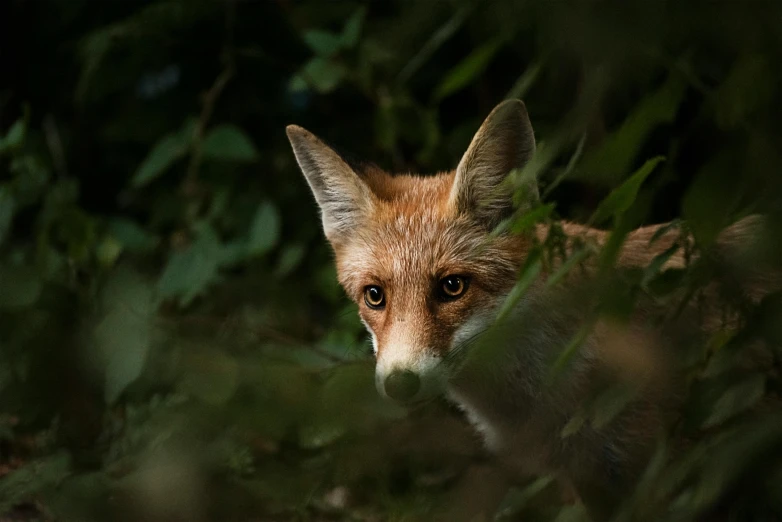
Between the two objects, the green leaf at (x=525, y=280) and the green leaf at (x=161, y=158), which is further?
the green leaf at (x=161, y=158)

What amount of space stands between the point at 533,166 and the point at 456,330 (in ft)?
3.23

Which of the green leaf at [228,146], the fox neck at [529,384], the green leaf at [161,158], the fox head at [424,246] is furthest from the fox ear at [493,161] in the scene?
the green leaf at [161,158]

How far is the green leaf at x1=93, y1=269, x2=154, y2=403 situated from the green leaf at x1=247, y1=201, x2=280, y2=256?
44.3 inches

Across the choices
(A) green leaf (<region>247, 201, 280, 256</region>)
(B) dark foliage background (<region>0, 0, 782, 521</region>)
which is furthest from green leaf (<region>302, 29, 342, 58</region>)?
(A) green leaf (<region>247, 201, 280, 256</region>)

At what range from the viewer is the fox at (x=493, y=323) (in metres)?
2.23

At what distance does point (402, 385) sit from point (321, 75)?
1988 mm

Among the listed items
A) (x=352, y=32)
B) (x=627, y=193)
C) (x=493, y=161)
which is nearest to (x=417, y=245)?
(x=493, y=161)

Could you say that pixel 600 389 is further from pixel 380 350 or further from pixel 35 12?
pixel 35 12

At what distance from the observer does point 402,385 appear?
2.14 m

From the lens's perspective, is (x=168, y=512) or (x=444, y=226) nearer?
(x=168, y=512)

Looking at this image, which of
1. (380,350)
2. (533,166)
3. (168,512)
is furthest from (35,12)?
(533,166)

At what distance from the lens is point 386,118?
392 centimetres

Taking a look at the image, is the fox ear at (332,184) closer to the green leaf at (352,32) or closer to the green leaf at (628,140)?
the green leaf at (352,32)

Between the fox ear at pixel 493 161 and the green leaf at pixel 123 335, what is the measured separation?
3.45 ft
